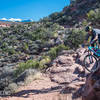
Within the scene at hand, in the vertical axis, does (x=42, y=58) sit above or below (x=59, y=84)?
above

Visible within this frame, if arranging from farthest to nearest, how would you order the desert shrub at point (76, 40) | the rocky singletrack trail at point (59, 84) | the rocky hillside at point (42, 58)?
1. the desert shrub at point (76, 40)
2. the rocky hillside at point (42, 58)
3. the rocky singletrack trail at point (59, 84)

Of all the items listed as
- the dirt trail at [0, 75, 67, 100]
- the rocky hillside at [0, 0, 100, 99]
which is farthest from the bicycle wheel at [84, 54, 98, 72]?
the dirt trail at [0, 75, 67, 100]

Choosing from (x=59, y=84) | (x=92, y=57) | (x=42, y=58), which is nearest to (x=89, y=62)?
(x=92, y=57)

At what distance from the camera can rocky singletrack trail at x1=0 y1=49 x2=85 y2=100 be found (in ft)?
16.0

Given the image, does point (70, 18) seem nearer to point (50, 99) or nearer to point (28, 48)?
point (28, 48)

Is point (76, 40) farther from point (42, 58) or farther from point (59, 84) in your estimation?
point (59, 84)

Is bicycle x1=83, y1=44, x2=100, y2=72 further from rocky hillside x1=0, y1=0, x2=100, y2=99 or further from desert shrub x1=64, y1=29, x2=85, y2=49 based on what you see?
desert shrub x1=64, y1=29, x2=85, y2=49

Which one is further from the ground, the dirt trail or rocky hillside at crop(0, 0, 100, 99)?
rocky hillside at crop(0, 0, 100, 99)

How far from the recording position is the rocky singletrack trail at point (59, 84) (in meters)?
4.87

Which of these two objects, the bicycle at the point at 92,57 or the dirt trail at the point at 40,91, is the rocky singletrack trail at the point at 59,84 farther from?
the bicycle at the point at 92,57

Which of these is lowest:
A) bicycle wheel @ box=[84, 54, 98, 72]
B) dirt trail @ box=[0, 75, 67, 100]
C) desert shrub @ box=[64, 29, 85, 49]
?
dirt trail @ box=[0, 75, 67, 100]

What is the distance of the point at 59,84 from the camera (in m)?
6.36

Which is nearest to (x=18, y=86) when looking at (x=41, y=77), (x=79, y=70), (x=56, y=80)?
(x=41, y=77)

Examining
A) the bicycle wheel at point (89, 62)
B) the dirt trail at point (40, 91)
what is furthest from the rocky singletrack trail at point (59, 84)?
the bicycle wheel at point (89, 62)
